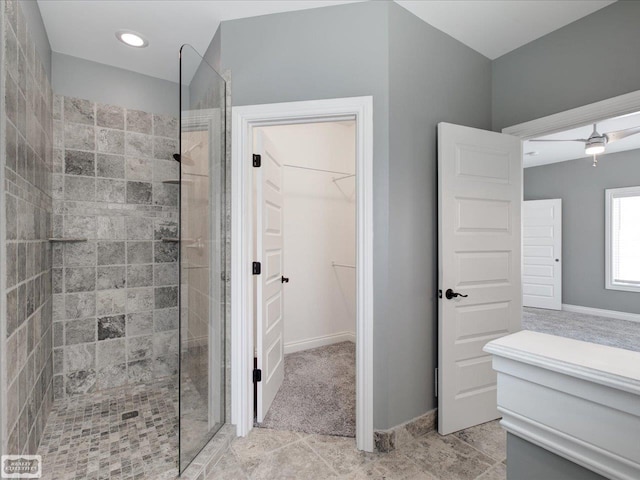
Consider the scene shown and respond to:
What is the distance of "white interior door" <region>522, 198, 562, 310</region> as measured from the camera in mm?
5680

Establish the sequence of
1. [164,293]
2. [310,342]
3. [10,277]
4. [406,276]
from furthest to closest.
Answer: [310,342]
[164,293]
[406,276]
[10,277]

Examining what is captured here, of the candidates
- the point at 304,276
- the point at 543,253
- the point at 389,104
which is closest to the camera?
the point at 389,104

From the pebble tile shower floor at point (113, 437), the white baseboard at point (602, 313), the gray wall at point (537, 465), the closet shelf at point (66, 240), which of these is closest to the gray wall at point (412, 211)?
the gray wall at point (537, 465)

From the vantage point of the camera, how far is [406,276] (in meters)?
2.01

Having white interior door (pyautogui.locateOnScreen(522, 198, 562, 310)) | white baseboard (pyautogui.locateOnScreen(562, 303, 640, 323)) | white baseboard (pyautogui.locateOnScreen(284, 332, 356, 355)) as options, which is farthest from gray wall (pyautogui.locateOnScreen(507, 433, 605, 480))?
white interior door (pyautogui.locateOnScreen(522, 198, 562, 310))

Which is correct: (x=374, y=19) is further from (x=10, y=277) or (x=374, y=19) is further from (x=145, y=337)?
(x=145, y=337)

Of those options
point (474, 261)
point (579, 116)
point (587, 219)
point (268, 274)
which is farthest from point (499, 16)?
point (587, 219)

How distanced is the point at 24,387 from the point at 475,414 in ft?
8.57

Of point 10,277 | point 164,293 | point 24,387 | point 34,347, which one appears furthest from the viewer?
point 164,293

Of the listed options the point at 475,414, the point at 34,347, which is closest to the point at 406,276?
the point at 475,414

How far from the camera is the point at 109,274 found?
2.59 meters

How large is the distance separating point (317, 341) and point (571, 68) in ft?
10.5

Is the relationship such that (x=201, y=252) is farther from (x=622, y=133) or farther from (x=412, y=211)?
(x=622, y=133)

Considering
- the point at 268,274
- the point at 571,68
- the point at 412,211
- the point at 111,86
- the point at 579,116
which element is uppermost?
the point at 111,86
